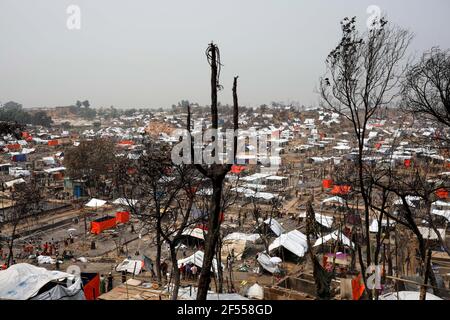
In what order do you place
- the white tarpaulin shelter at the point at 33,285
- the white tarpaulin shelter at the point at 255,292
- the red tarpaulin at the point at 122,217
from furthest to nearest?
the red tarpaulin at the point at 122,217 < the white tarpaulin shelter at the point at 255,292 < the white tarpaulin shelter at the point at 33,285

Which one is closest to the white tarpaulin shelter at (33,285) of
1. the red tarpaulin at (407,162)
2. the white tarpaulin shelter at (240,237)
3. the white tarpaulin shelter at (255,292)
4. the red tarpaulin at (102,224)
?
the white tarpaulin shelter at (255,292)

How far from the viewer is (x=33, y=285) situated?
690 cm

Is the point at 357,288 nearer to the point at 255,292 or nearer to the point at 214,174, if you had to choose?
the point at 255,292

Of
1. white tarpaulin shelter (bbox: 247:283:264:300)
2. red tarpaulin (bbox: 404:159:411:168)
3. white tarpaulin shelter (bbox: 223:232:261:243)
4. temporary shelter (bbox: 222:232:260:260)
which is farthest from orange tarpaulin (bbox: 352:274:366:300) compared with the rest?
red tarpaulin (bbox: 404:159:411:168)

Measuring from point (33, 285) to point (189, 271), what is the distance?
19.3 feet

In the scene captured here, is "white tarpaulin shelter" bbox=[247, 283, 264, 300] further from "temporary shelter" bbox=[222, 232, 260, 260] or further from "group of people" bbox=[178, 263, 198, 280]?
"temporary shelter" bbox=[222, 232, 260, 260]

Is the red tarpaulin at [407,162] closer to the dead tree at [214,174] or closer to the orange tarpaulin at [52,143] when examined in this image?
the dead tree at [214,174]

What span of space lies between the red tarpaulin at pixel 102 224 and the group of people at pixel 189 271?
254 inches

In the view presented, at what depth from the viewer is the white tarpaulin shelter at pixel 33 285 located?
668 centimetres

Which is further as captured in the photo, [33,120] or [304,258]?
[33,120]

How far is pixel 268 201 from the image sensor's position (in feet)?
74.3

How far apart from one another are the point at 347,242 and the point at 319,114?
64.4 m
